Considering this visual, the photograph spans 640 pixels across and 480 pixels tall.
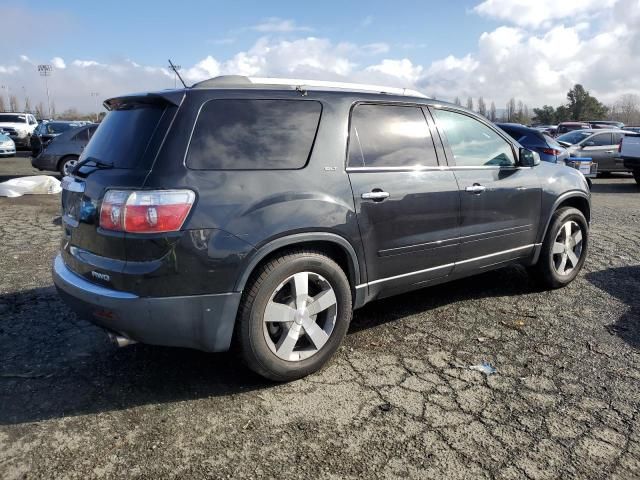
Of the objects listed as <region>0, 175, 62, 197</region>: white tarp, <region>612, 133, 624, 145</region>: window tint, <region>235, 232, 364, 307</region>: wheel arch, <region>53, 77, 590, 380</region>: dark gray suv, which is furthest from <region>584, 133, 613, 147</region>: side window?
<region>235, 232, 364, 307</region>: wheel arch

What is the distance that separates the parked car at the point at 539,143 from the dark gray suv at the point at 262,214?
8705 millimetres

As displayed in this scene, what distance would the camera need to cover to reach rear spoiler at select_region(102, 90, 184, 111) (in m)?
2.94

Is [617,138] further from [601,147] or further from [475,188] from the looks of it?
[475,188]

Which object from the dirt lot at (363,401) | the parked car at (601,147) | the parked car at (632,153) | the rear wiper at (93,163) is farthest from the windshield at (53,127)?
the rear wiper at (93,163)

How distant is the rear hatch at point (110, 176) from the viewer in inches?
111

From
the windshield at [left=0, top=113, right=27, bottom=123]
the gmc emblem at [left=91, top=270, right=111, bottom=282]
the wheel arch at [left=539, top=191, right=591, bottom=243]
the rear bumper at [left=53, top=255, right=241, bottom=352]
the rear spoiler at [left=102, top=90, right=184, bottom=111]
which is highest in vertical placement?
the windshield at [left=0, top=113, right=27, bottom=123]

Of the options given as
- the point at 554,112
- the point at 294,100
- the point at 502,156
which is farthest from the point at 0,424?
the point at 554,112

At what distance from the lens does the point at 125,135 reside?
10.2 feet

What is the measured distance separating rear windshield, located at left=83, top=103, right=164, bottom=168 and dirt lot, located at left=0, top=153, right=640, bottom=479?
137 cm

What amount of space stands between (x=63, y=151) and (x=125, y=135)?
485 inches

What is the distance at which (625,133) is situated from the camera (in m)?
15.7

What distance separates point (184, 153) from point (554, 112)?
68359 millimetres

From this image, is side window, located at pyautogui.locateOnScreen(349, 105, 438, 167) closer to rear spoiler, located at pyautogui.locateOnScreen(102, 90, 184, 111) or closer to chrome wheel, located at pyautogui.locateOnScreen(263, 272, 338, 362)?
chrome wheel, located at pyautogui.locateOnScreen(263, 272, 338, 362)

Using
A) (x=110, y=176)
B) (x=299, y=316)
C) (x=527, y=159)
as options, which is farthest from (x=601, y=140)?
(x=110, y=176)
